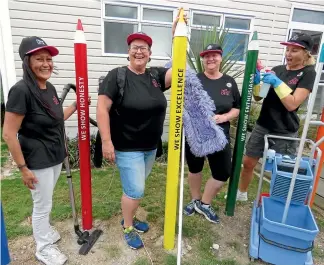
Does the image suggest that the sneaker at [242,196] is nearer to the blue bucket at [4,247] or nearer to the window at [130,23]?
the blue bucket at [4,247]

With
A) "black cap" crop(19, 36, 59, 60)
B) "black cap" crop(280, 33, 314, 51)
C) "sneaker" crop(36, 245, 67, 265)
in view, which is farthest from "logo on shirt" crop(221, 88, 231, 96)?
"sneaker" crop(36, 245, 67, 265)

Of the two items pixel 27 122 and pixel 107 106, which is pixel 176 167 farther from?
pixel 27 122

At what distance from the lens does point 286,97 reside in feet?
8.32

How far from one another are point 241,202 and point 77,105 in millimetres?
2538

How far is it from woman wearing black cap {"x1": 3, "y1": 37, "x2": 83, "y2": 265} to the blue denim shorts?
516 millimetres

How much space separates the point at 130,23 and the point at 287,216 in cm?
464

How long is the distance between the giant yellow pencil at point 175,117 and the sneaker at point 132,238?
0.28 m

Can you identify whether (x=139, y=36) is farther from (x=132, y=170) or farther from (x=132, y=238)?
(x=132, y=238)

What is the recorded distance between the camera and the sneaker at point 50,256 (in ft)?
7.55

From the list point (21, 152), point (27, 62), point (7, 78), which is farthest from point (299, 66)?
point (7, 78)

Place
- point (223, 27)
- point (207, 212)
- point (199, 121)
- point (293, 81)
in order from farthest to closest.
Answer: point (223, 27), point (207, 212), point (293, 81), point (199, 121)

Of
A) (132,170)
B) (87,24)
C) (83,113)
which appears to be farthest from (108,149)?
(87,24)

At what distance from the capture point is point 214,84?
2.63m

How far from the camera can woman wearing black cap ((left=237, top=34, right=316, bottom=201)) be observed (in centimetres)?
257
